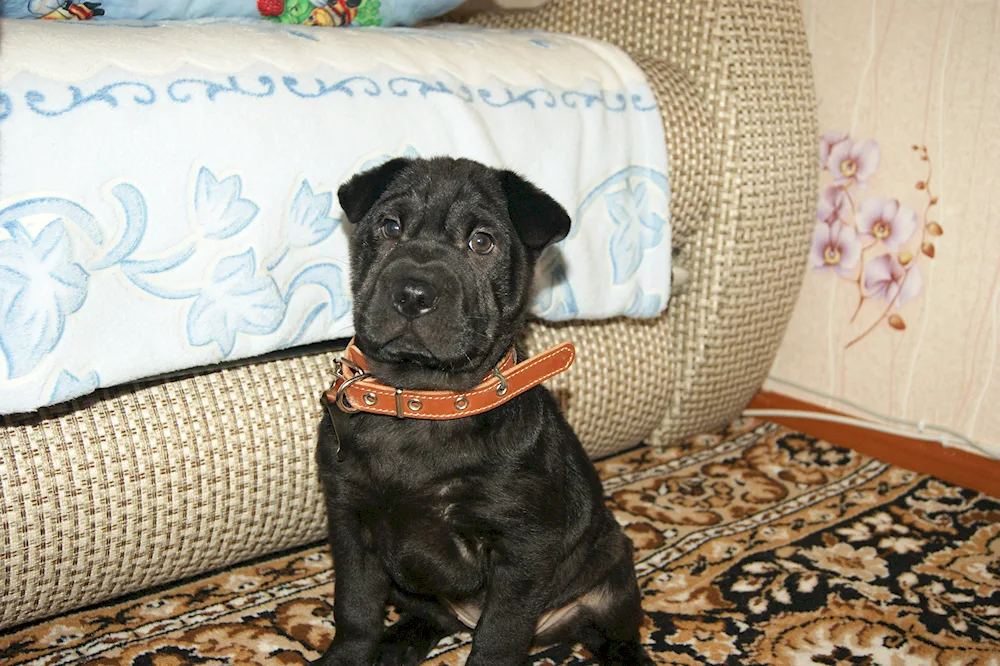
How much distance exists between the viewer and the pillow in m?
1.80

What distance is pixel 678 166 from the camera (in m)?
2.32

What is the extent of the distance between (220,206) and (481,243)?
50 centimetres

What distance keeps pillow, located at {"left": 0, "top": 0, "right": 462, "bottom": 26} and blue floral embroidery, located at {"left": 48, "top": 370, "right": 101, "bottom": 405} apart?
76 cm

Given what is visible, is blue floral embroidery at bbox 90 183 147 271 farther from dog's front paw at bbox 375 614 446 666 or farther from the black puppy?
dog's front paw at bbox 375 614 446 666

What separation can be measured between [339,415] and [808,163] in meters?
1.66

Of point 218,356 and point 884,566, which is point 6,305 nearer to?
point 218,356

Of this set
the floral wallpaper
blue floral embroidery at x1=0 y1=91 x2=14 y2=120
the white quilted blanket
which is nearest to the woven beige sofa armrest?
the floral wallpaper

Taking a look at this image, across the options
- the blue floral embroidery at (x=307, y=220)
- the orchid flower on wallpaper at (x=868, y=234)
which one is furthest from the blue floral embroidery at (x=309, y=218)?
the orchid flower on wallpaper at (x=868, y=234)

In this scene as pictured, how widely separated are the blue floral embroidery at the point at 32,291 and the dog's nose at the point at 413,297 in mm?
557

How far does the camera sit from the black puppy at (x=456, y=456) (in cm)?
146

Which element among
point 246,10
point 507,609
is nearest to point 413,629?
point 507,609

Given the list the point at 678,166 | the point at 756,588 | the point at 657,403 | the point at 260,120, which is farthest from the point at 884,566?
the point at 260,120

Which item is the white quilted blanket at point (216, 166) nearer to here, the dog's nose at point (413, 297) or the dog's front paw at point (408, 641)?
the dog's nose at point (413, 297)

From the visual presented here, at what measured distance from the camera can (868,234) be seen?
8.91ft
